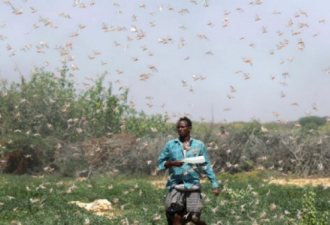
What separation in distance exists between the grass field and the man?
5.86 feet

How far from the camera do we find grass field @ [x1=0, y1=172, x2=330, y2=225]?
556 inches

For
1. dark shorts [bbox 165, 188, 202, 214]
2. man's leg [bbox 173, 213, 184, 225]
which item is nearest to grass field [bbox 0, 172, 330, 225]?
dark shorts [bbox 165, 188, 202, 214]

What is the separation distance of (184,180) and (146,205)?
7062 millimetres

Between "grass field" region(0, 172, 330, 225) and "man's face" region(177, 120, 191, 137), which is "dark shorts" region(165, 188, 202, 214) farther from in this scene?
"grass field" region(0, 172, 330, 225)

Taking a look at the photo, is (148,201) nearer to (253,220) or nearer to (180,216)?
(253,220)

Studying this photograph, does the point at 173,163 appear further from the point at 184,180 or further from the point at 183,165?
the point at 184,180

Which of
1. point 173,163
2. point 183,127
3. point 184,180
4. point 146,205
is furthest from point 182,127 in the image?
point 146,205

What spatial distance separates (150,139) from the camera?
32.8 meters

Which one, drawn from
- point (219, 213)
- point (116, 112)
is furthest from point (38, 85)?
point (219, 213)

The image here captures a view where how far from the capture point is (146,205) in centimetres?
1720

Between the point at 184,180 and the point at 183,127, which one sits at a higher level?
the point at 183,127

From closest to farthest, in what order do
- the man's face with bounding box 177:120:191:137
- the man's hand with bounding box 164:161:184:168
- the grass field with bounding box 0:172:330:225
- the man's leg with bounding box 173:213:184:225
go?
the man's hand with bounding box 164:161:184:168, the man's face with bounding box 177:120:191:137, the man's leg with bounding box 173:213:184:225, the grass field with bounding box 0:172:330:225

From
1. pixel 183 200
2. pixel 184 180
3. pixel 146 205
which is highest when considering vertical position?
pixel 184 180

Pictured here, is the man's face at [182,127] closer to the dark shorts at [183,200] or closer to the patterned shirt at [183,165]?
the patterned shirt at [183,165]
